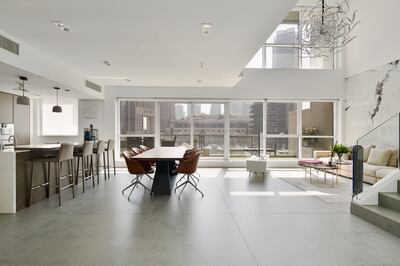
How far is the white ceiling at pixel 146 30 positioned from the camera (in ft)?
10.7

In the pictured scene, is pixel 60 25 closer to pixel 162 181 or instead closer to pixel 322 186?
pixel 162 181

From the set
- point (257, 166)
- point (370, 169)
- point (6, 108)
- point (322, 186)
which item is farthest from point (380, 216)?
point (6, 108)

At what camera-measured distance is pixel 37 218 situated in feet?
12.2

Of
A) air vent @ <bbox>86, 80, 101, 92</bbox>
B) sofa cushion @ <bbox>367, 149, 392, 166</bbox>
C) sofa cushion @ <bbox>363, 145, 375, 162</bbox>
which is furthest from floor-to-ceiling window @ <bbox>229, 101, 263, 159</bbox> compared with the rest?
sofa cushion @ <bbox>363, 145, 375, 162</bbox>

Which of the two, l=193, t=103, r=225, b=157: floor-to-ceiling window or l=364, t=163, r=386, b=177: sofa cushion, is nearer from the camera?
l=364, t=163, r=386, b=177: sofa cushion

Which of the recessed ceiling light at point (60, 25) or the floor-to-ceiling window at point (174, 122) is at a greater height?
the recessed ceiling light at point (60, 25)

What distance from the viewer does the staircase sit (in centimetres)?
323

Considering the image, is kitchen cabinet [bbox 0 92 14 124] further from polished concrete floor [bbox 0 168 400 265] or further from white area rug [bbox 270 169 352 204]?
white area rug [bbox 270 169 352 204]

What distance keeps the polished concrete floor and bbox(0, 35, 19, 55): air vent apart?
99.8 inches

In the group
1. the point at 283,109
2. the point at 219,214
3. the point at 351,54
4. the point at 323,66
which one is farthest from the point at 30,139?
the point at 351,54

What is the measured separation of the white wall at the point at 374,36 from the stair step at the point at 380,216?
4.77 metres

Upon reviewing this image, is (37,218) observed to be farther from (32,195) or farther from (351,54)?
(351,54)

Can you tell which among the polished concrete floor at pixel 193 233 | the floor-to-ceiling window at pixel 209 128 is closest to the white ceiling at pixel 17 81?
the polished concrete floor at pixel 193 233

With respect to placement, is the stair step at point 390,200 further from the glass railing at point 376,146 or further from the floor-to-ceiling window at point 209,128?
the floor-to-ceiling window at point 209,128
